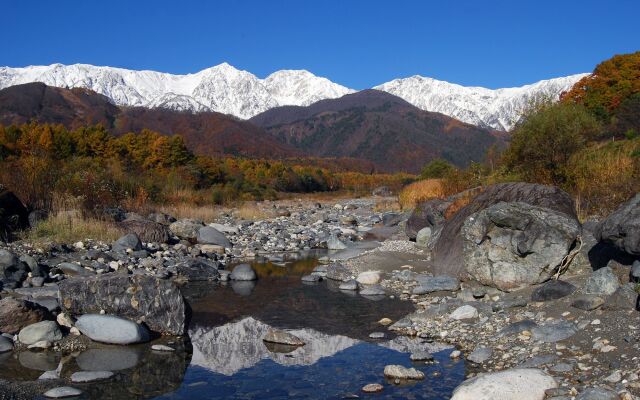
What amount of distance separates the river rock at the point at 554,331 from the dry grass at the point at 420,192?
13560mm

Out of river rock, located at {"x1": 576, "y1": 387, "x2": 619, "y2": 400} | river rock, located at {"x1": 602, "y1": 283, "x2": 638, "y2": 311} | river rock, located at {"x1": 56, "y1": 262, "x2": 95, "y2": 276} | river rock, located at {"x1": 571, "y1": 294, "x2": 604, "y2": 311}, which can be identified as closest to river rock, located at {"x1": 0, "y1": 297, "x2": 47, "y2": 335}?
river rock, located at {"x1": 56, "y1": 262, "x2": 95, "y2": 276}

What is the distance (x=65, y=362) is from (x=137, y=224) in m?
9.66

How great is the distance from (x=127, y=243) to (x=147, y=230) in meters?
1.96

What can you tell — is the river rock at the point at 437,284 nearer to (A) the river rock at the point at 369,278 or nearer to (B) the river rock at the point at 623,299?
(A) the river rock at the point at 369,278

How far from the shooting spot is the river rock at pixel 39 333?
22.7 feet

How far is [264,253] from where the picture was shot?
1584cm

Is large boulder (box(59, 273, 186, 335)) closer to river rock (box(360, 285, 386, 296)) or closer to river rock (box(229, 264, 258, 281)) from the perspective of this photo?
river rock (box(360, 285, 386, 296))

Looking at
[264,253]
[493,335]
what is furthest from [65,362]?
[264,253]

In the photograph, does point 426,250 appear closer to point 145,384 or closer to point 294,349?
point 294,349

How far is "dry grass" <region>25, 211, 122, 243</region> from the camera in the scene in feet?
44.3

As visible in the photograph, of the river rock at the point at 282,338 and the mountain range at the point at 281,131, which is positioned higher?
the mountain range at the point at 281,131

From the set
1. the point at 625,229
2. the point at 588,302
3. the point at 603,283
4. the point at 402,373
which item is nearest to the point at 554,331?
the point at 588,302

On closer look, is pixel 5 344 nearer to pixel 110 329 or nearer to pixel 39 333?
pixel 39 333

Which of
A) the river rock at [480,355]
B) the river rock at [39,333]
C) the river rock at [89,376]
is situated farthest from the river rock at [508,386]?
the river rock at [39,333]
